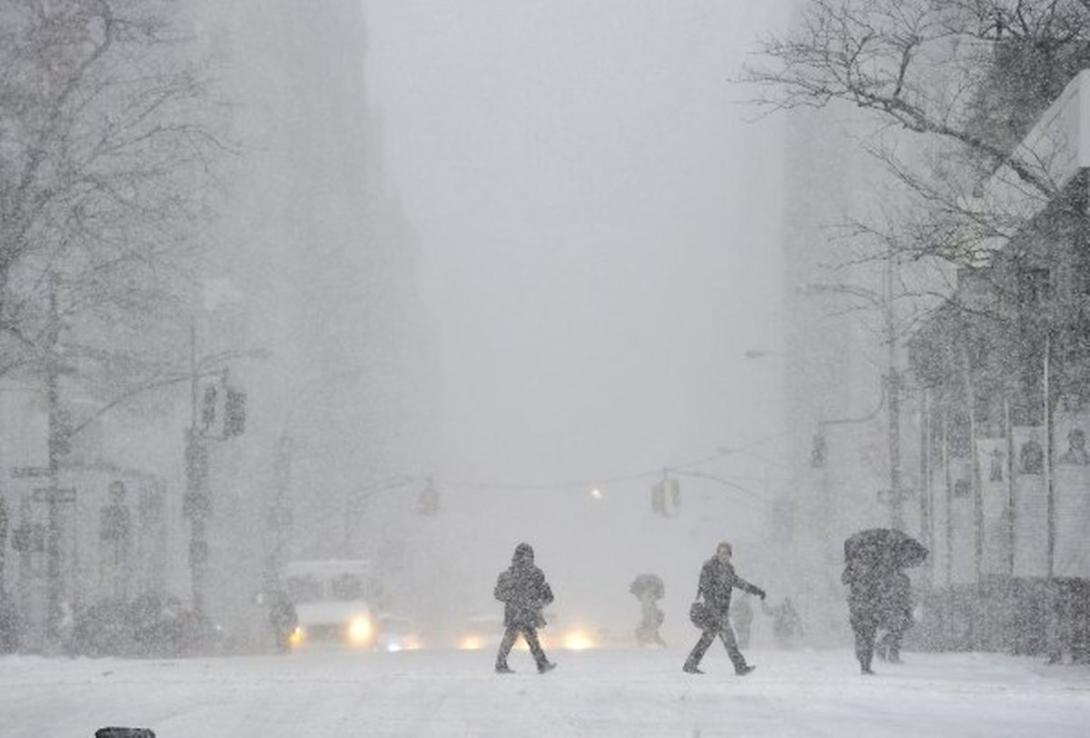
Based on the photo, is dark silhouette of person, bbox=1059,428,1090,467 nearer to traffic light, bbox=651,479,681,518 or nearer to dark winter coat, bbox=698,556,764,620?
dark winter coat, bbox=698,556,764,620

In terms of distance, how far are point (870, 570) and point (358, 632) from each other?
2041cm

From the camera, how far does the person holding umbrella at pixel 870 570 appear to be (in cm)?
2266

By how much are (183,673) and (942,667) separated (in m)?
10.1

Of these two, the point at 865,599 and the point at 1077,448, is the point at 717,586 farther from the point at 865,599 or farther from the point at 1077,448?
the point at 1077,448

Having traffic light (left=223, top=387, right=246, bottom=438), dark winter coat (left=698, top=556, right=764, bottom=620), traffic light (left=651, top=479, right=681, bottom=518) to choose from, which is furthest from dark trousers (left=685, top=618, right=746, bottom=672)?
traffic light (left=651, top=479, right=681, bottom=518)

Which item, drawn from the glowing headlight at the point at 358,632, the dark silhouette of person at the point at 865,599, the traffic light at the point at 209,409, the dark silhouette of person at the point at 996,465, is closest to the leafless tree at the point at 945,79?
the dark silhouette of person at the point at 996,465

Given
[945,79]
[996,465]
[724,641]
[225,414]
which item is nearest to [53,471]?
[225,414]

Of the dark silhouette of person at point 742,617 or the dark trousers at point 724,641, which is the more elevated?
the dark trousers at point 724,641

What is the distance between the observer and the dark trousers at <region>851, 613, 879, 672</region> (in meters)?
22.6

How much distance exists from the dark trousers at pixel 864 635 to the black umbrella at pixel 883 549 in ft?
2.30

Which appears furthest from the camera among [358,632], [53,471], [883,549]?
[358,632]

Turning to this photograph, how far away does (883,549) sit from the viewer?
909 inches

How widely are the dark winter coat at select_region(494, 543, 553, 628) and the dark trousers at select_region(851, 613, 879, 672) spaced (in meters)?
3.99

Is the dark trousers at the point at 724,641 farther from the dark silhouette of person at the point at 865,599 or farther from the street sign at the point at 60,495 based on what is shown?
the street sign at the point at 60,495
